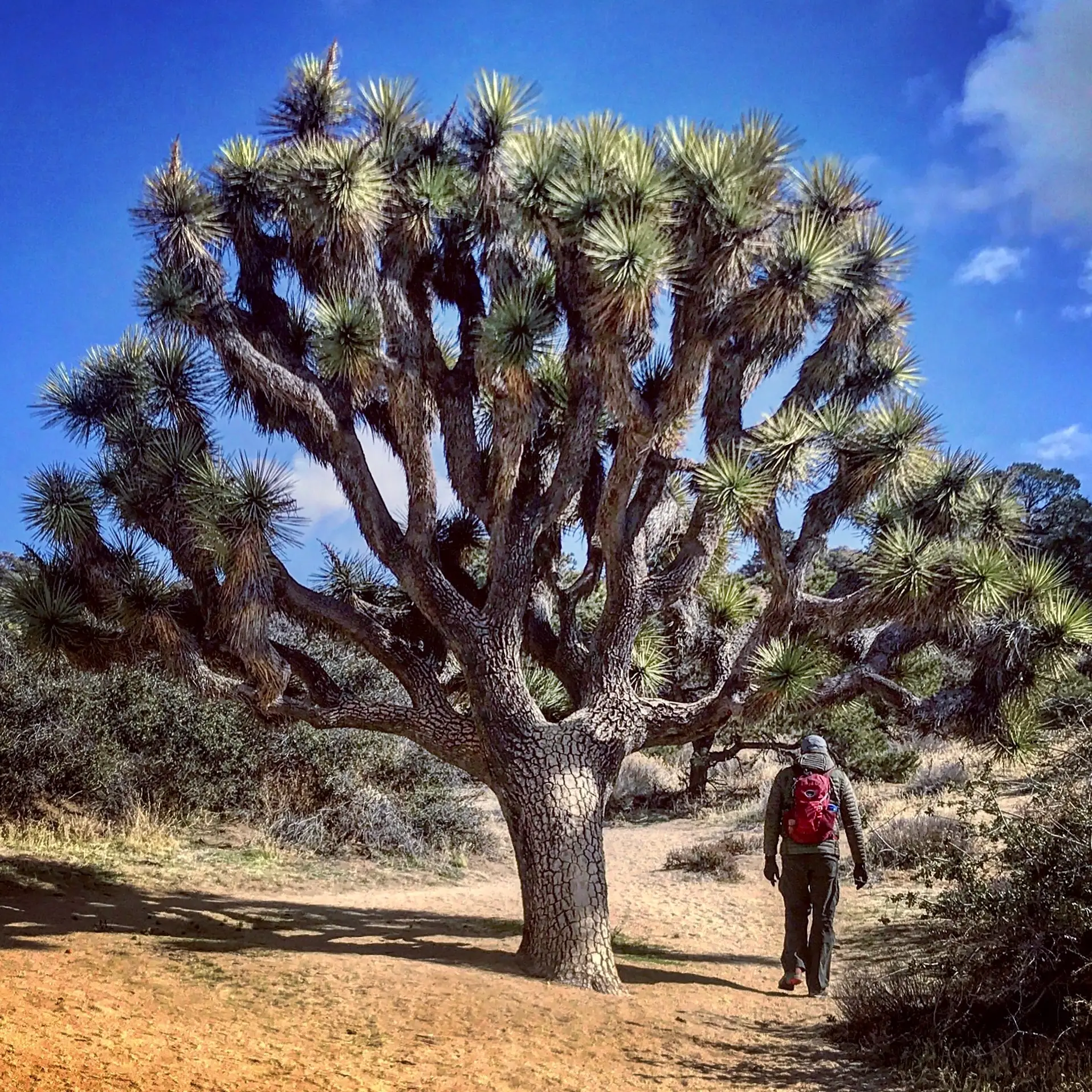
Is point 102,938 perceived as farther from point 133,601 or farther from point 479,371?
point 479,371

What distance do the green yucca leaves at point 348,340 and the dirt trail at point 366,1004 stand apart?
417 cm

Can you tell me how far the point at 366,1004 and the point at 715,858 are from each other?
7446 mm

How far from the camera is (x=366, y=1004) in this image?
591 centimetres

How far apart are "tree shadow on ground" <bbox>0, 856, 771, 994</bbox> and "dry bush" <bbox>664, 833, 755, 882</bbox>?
10.6ft

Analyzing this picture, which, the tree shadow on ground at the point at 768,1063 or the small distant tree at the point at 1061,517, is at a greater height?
the small distant tree at the point at 1061,517

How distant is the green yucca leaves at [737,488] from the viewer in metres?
7.09

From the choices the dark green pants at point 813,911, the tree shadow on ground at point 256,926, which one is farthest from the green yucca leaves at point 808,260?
the tree shadow on ground at point 256,926

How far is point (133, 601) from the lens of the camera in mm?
7883

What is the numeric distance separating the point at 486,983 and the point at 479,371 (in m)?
4.19

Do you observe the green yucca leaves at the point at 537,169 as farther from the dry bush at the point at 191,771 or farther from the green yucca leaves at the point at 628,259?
the dry bush at the point at 191,771

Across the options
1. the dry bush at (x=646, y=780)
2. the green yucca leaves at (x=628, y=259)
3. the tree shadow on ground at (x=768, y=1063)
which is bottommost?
the tree shadow on ground at (x=768, y=1063)

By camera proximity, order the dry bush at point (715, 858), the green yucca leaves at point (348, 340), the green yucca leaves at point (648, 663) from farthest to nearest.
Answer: the dry bush at point (715, 858)
the green yucca leaves at point (648, 663)
the green yucca leaves at point (348, 340)

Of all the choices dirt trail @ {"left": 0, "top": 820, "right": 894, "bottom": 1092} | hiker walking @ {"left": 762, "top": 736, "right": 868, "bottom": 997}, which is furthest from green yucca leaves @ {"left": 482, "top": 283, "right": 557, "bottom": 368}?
dirt trail @ {"left": 0, "top": 820, "right": 894, "bottom": 1092}

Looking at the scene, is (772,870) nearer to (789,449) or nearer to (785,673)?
(785,673)
